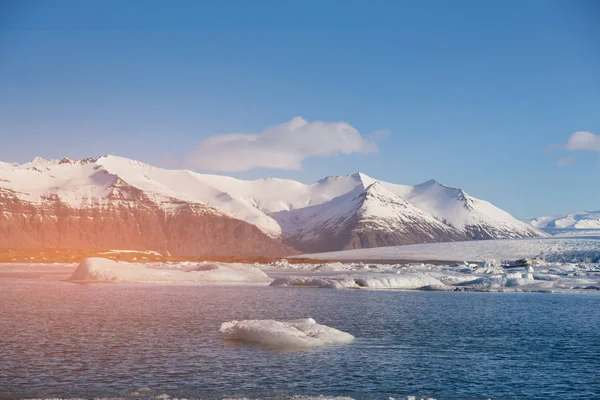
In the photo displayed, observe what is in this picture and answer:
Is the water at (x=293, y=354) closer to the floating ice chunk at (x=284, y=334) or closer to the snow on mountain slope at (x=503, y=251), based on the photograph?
the floating ice chunk at (x=284, y=334)

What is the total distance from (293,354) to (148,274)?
54.3 m

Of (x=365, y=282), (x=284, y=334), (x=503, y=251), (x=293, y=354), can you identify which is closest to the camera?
(x=293, y=354)

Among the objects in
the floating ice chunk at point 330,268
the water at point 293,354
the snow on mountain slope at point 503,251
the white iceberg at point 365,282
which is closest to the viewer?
the water at point 293,354

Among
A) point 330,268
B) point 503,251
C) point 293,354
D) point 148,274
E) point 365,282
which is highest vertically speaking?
point 503,251

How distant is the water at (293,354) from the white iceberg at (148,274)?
27.2 m

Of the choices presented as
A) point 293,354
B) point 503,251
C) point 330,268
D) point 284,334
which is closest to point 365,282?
point 284,334

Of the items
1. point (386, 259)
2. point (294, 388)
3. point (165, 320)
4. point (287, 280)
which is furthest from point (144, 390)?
point (386, 259)

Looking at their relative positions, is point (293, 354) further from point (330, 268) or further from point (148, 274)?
point (330, 268)

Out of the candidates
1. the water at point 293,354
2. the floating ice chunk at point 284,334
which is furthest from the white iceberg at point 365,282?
the floating ice chunk at point 284,334

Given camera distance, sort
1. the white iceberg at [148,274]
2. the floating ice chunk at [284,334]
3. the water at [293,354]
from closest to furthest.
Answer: the water at [293,354]
the floating ice chunk at [284,334]
the white iceberg at [148,274]

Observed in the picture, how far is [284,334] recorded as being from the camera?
26906 millimetres

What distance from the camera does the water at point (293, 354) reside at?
19.5m

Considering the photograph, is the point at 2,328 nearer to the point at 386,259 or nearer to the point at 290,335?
the point at 290,335

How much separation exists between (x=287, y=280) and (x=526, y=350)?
48.8 metres
